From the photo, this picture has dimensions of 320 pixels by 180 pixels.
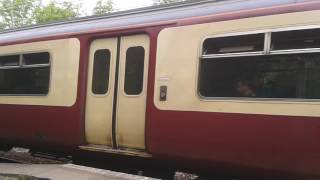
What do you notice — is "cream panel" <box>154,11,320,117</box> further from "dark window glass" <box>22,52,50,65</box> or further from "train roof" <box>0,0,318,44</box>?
"dark window glass" <box>22,52,50,65</box>

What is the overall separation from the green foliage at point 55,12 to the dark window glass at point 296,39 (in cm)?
2615

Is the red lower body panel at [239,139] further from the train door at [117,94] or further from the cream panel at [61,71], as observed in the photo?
the cream panel at [61,71]

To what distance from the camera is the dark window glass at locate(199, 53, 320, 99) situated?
6.62 meters

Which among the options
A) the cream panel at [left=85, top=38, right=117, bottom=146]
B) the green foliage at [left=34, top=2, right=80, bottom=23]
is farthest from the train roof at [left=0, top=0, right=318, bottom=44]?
the green foliage at [left=34, top=2, right=80, bottom=23]

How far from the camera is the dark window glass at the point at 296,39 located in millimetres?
6570

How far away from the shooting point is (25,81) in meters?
10.5

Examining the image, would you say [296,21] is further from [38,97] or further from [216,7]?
[38,97]

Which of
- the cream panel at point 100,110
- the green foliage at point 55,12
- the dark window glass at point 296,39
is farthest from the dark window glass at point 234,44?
the green foliage at point 55,12

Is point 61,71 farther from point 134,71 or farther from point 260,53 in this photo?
point 260,53

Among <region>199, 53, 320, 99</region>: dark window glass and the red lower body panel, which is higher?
<region>199, 53, 320, 99</region>: dark window glass

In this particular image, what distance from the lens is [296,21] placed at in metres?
6.74

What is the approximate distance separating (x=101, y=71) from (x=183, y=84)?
1.77 meters

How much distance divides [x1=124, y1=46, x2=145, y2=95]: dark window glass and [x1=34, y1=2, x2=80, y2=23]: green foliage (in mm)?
24052

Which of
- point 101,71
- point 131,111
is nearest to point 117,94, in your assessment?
point 131,111
